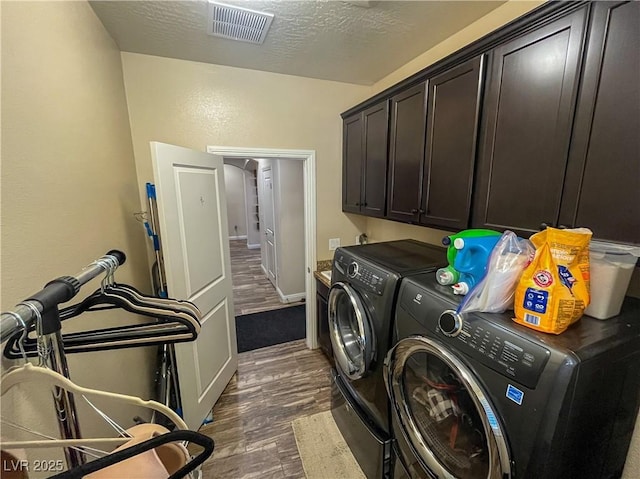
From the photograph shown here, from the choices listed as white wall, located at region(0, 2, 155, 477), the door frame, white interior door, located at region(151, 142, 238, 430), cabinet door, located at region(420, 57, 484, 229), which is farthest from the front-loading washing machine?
the door frame

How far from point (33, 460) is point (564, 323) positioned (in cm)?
154

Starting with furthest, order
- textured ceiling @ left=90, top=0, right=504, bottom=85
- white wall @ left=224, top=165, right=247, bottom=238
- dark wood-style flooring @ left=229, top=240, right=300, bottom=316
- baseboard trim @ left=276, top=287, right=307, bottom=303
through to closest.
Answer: white wall @ left=224, top=165, right=247, bottom=238
baseboard trim @ left=276, top=287, right=307, bottom=303
dark wood-style flooring @ left=229, top=240, right=300, bottom=316
textured ceiling @ left=90, top=0, right=504, bottom=85

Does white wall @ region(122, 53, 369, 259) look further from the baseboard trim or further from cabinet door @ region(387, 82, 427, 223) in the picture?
the baseboard trim

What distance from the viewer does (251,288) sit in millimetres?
4527

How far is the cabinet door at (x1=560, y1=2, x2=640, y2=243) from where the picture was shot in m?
0.79

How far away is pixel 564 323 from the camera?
729 millimetres

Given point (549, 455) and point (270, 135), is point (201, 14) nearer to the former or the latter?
point (270, 135)

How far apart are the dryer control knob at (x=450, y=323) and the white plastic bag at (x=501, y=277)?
0.03 m

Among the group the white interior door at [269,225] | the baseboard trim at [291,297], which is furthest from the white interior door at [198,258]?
the white interior door at [269,225]

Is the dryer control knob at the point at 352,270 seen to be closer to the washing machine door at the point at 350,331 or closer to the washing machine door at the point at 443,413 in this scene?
the washing machine door at the point at 350,331

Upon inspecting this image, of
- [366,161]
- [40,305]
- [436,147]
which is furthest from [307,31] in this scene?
[40,305]

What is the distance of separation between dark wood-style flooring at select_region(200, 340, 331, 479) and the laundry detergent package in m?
1.62

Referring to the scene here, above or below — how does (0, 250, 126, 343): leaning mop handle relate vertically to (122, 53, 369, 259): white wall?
below

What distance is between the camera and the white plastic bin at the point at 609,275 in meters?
0.78
